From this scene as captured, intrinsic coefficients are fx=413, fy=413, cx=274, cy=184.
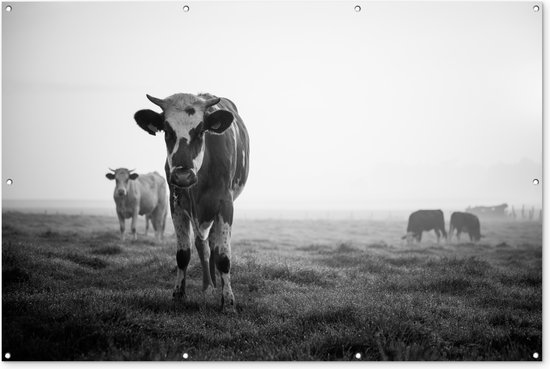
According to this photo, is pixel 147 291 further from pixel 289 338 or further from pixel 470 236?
pixel 470 236

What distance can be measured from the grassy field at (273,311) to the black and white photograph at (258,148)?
0.03 m

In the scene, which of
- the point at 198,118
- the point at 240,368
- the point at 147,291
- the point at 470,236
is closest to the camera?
the point at 240,368

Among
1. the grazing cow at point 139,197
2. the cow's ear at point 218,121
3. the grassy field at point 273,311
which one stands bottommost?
the grassy field at point 273,311

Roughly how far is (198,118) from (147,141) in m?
2.58

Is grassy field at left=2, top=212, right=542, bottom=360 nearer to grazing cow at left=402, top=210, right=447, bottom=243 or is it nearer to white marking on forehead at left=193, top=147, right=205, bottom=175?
white marking on forehead at left=193, top=147, right=205, bottom=175

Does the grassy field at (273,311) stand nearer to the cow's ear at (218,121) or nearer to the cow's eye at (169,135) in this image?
the cow's eye at (169,135)

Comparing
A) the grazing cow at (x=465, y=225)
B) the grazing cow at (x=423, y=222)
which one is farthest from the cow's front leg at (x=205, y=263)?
the grazing cow at (x=465, y=225)

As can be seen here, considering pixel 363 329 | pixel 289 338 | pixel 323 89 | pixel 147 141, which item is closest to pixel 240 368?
pixel 289 338

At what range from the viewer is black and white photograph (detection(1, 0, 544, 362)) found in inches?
202

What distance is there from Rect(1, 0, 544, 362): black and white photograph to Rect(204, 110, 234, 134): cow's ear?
2cm

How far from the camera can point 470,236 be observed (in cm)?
1850

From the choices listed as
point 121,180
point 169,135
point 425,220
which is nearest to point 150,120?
point 169,135

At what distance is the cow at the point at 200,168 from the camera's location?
542cm

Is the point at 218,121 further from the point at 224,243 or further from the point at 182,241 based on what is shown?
the point at 182,241
